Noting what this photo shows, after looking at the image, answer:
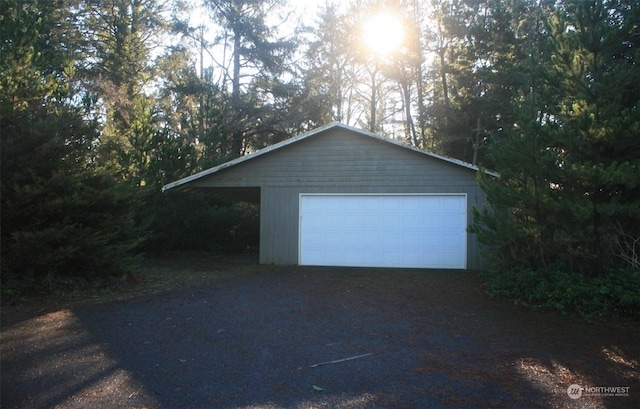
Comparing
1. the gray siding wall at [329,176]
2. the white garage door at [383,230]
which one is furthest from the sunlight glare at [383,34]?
the white garage door at [383,230]

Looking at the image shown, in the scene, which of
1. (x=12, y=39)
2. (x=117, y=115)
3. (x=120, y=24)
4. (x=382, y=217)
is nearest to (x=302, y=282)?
(x=382, y=217)

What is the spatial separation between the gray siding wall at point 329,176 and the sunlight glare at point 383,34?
13.8m

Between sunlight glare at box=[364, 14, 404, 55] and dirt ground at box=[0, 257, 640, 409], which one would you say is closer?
dirt ground at box=[0, 257, 640, 409]

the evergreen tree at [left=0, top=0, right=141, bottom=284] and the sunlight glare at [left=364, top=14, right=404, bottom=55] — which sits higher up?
the sunlight glare at [left=364, top=14, right=404, bottom=55]

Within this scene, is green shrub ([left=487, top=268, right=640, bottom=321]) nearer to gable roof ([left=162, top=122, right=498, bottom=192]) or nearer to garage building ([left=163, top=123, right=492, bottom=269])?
garage building ([left=163, top=123, right=492, bottom=269])

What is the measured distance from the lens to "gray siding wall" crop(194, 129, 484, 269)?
38.8 feet

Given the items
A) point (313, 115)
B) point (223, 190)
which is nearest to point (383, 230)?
point (223, 190)

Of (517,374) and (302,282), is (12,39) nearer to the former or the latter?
(302,282)

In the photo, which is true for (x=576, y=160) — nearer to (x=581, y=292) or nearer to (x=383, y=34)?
(x=581, y=292)

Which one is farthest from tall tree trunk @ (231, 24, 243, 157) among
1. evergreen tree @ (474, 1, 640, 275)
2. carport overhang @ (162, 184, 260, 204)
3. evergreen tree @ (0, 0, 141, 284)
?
evergreen tree @ (474, 1, 640, 275)

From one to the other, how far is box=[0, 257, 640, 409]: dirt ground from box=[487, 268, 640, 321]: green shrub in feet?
0.85

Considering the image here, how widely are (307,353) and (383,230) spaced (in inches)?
292

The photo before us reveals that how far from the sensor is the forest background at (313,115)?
7031 mm

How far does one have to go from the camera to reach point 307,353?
4.92m
